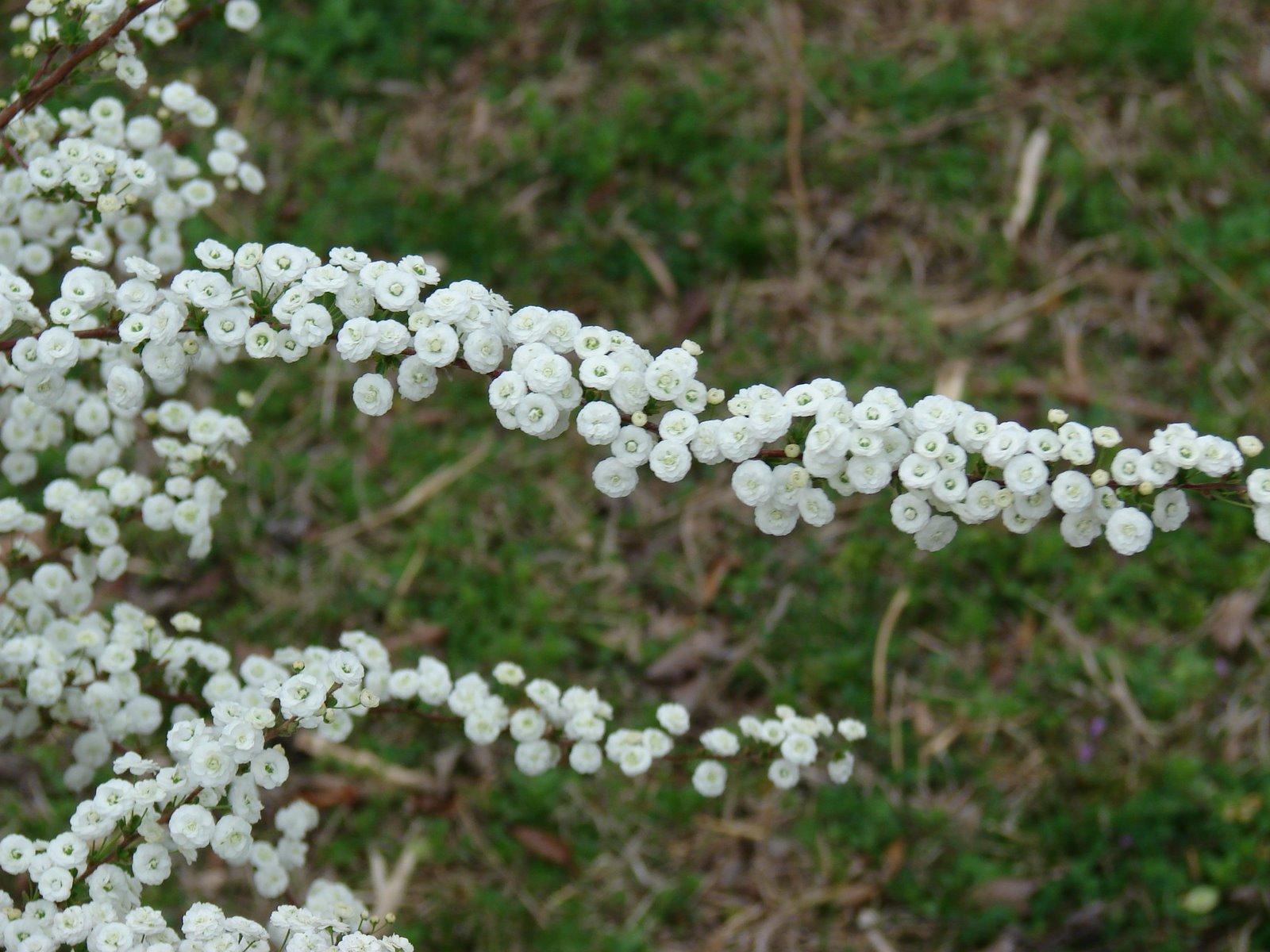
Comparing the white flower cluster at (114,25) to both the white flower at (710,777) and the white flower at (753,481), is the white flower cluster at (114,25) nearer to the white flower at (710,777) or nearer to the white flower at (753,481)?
the white flower at (753,481)

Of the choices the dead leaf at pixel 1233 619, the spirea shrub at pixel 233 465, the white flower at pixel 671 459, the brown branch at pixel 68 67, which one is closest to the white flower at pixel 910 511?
the spirea shrub at pixel 233 465

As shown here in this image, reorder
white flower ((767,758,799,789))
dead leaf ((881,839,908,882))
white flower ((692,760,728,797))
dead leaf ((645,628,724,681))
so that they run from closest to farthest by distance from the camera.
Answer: white flower ((767,758,799,789)), white flower ((692,760,728,797)), dead leaf ((881,839,908,882)), dead leaf ((645,628,724,681))

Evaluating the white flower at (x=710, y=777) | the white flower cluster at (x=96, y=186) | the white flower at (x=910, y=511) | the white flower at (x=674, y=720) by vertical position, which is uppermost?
the white flower cluster at (x=96, y=186)

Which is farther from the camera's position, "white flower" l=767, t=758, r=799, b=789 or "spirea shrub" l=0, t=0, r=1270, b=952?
"white flower" l=767, t=758, r=799, b=789

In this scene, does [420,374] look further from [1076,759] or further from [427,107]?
[427,107]

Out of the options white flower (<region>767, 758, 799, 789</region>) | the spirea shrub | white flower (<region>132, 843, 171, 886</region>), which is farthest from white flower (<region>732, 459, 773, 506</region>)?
white flower (<region>132, 843, 171, 886</region>)

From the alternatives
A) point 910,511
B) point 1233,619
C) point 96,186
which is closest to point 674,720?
point 910,511

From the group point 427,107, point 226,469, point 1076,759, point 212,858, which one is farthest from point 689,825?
point 427,107

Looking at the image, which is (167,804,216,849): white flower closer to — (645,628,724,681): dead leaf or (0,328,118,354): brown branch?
(0,328,118,354): brown branch
